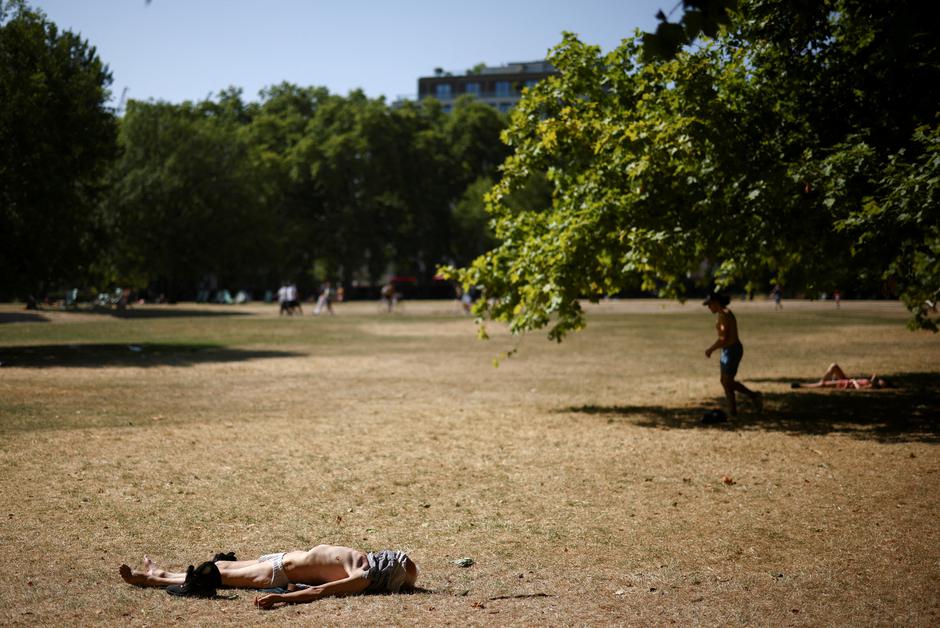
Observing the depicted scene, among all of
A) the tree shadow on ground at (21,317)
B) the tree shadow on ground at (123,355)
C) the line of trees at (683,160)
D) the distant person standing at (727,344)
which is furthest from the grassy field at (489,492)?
the tree shadow on ground at (21,317)

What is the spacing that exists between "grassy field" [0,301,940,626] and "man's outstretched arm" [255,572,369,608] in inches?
3.4

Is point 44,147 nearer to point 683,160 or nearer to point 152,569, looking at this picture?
point 683,160

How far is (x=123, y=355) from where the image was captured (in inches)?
Answer: 1045

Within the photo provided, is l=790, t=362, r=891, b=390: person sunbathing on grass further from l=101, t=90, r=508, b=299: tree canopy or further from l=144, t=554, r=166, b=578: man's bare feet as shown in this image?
l=101, t=90, r=508, b=299: tree canopy

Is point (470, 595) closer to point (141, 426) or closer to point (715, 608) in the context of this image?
point (715, 608)

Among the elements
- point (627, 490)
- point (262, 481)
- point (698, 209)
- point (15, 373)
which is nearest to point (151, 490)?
point (262, 481)

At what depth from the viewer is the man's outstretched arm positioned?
6.11 m

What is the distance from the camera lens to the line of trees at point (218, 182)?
83.4 ft

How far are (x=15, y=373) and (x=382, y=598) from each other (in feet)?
57.9

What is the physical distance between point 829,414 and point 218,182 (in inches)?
2439

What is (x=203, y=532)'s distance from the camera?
26.3 ft

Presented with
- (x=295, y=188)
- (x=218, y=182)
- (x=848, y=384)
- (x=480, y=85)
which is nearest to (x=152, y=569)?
(x=848, y=384)

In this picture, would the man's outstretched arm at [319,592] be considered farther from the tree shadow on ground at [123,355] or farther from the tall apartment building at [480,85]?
the tall apartment building at [480,85]

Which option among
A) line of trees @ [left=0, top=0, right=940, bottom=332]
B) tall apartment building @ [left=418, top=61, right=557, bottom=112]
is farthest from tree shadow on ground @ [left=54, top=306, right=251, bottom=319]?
tall apartment building @ [left=418, top=61, right=557, bottom=112]
